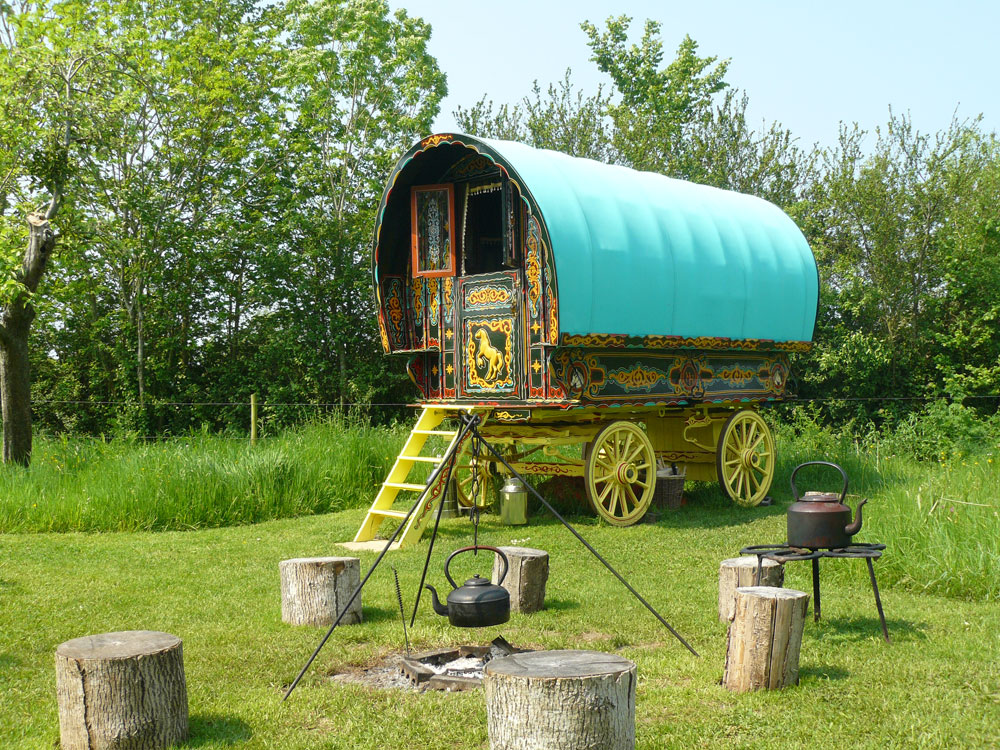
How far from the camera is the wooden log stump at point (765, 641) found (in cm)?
446

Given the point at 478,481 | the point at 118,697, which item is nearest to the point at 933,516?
the point at 478,481

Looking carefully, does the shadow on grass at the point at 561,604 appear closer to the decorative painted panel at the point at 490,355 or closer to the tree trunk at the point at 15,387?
the decorative painted panel at the point at 490,355

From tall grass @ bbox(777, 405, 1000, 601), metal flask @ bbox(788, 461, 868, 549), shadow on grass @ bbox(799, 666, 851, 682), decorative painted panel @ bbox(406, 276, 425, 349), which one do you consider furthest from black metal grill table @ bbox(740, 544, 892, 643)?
decorative painted panel @ bbox(406, 276, 425, 349)

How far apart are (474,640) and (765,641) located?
171 centimetres

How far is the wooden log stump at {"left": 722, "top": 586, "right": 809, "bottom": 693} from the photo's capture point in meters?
4.46

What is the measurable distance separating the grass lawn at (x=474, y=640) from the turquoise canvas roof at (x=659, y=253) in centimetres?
228

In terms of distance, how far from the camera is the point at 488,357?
972 centimetres

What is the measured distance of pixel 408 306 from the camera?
1073 centimetres

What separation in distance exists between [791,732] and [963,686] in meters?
1.10

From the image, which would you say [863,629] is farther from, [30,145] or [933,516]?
[30,145]

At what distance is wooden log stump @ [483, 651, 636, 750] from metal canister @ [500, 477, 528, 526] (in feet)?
20.2

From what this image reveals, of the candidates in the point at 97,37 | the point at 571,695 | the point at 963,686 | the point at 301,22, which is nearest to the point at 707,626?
the point at 963,686

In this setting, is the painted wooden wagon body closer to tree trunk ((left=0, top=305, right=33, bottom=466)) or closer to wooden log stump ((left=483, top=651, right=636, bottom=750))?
tree trunk ((left=0, top=305, right=33, bottom=466))

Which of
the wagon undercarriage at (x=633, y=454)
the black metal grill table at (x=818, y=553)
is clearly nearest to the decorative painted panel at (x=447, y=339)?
the wagon undercarriage at (x=633, y=454)
